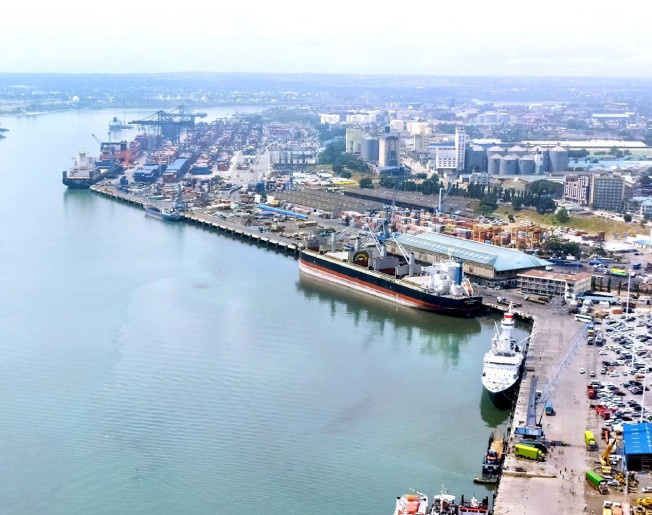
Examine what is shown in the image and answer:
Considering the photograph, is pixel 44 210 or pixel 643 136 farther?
pixel 643 136

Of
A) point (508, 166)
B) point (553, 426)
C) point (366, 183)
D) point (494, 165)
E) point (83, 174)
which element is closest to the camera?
point (553, 426)

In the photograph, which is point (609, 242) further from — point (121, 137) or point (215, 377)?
point (121, 137)

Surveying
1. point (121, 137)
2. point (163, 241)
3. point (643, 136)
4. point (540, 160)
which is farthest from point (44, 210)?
point (643, 136)

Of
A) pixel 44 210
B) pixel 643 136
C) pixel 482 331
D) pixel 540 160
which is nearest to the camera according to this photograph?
pixel 482 331

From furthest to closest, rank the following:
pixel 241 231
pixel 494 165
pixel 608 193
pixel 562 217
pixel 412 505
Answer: pixel 494 165
pixel 608 193
pixel 562 217
pixel 241 231
pixel 412 505

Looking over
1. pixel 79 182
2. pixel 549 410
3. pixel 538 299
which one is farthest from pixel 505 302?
pixel 79 182

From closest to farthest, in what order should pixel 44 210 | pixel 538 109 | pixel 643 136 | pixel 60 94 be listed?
pixel 44 210 < pixel 643 136 < pixel 538 109 < pixel 60 94

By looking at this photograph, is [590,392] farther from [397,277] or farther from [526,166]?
[526,166]
